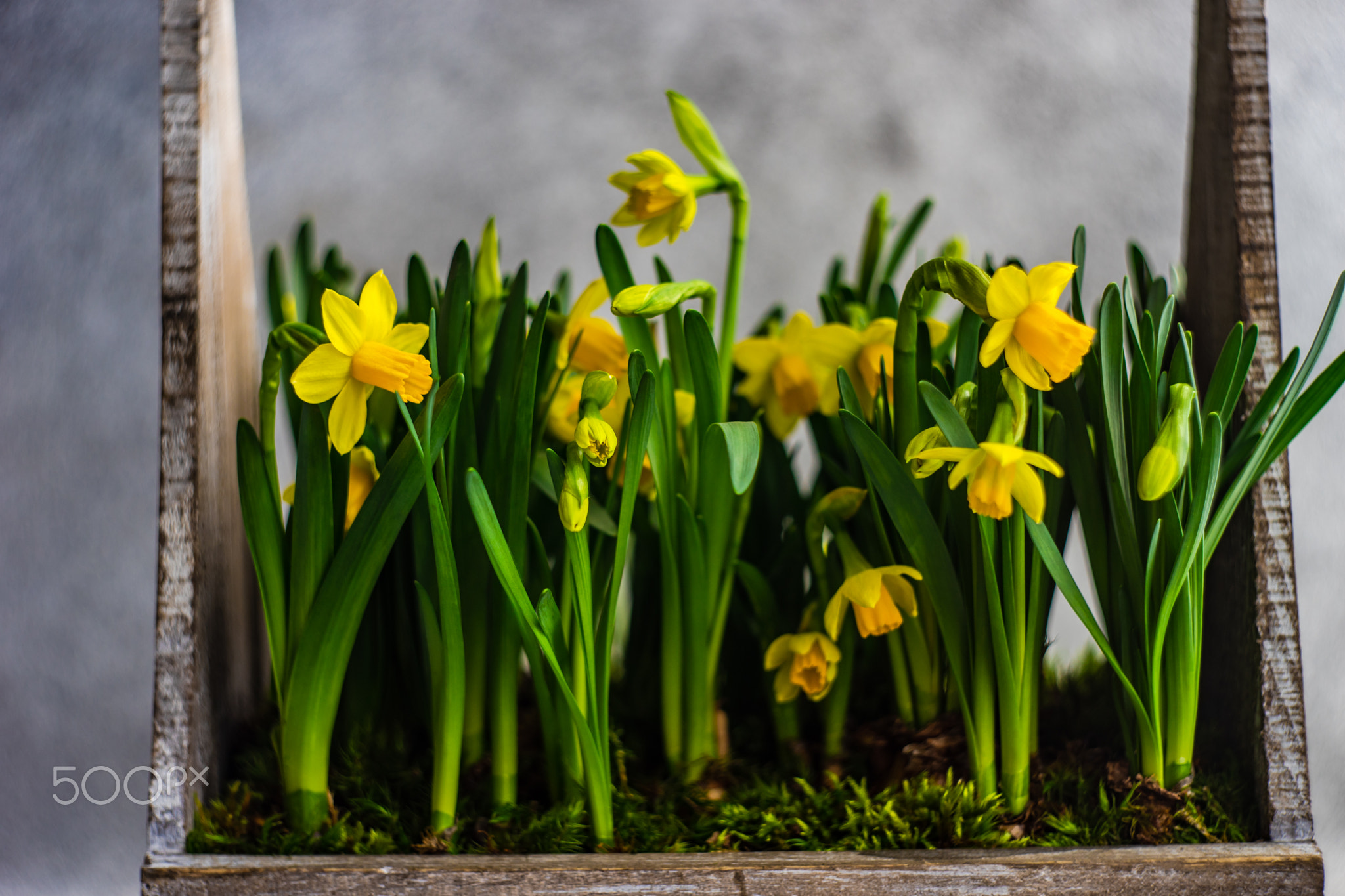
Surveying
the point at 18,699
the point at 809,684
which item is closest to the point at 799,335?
the point at 809,684

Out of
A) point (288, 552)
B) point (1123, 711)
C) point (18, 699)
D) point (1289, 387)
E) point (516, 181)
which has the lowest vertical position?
point (18, 699)

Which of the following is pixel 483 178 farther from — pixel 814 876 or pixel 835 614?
pixel 814 876

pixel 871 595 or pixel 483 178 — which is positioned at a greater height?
pixel 483 178

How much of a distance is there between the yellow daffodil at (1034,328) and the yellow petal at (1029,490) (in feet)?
0.19

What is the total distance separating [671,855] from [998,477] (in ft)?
1.07

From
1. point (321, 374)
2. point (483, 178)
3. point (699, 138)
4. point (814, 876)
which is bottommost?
point (814, 876)

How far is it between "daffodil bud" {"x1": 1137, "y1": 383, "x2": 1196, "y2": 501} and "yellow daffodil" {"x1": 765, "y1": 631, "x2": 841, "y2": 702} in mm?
247

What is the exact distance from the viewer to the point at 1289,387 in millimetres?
572

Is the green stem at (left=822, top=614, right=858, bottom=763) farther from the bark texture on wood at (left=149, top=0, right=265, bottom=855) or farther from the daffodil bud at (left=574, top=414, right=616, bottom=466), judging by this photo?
the bark texture on wood at (left=149, top=0, right=265, bottom=855)

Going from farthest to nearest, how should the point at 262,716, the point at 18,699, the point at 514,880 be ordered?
the point at 18,699, the point at 262,716, the point at 514,880

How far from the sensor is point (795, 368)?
72cm

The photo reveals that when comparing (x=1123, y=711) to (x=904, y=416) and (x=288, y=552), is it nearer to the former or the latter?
(x=904, y=416)

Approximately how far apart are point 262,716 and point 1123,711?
27.5 inches

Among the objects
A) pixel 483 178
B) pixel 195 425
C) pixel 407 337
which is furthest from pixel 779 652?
pixel 483 178
